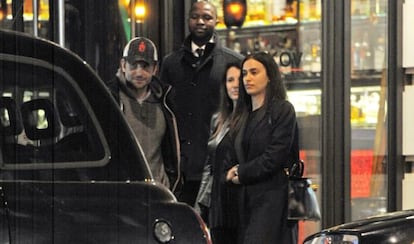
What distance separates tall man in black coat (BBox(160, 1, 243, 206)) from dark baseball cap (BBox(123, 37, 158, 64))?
0.60 ft

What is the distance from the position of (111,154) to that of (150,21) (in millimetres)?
1907

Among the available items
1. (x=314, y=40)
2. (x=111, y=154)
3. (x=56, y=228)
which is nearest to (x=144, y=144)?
(x=111, y=154)

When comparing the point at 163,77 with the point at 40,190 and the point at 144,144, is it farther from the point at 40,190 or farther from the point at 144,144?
the point at 40,190

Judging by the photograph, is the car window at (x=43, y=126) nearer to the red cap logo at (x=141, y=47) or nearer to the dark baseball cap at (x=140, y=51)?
the dark baseball cap at (x=140, y=51)

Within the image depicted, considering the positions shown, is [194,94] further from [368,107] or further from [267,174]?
[368,107]

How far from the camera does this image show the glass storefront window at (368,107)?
25.2ft

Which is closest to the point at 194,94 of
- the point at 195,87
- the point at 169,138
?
the point at 195,87

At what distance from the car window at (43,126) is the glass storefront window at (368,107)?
351 centimetres

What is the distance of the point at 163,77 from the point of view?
626 cm

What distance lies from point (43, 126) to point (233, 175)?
1.67m

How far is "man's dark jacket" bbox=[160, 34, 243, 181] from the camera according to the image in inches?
251

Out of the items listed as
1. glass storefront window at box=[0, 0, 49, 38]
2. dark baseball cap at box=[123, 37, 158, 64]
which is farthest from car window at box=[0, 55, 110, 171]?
dark baseball cap at box=[123, 37, 158, 64]

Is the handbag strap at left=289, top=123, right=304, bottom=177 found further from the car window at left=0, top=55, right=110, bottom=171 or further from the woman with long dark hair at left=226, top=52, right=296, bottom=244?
the car window at left=0, top=55, right=110, bottom=171

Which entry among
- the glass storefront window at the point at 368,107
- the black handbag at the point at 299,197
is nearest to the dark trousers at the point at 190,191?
the black handbag at the point at 299,197
